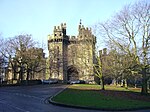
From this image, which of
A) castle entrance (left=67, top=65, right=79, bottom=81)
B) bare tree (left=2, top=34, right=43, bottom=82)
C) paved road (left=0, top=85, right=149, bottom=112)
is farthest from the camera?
castle entrance (left=67, top=65, right=79, bottom=81)

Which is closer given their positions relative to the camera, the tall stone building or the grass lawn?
the grass lawn

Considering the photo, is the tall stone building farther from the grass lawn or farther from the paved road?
the paved road

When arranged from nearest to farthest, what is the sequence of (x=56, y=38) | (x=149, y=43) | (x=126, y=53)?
(x=149, y=43), (x=126, y=53), (x=56, y=38)

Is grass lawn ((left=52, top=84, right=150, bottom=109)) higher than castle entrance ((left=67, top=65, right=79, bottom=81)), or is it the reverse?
castle entrance ((left=67, top=65, right=79, bottom=81))

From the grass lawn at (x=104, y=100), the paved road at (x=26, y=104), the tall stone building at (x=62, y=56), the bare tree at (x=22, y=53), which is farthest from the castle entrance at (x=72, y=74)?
the paved road at (x=26, y=104)

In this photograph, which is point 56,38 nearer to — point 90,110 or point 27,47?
point 27,47

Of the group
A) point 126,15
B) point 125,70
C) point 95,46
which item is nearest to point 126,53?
point 125,70

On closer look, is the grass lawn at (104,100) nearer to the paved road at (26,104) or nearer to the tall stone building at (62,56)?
the paved road at (26,104)

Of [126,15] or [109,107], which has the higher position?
[126,15]

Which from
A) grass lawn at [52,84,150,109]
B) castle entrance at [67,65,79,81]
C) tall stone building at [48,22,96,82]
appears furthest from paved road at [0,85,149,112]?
castle entrance at [67,65,79,81]

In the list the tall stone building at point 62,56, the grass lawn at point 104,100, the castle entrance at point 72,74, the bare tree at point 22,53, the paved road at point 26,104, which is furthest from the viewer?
the castle entrance at point 72,74

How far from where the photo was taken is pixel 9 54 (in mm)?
60250

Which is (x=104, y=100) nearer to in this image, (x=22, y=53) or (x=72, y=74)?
(x=22, y=53)

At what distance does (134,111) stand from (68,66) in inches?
2787
